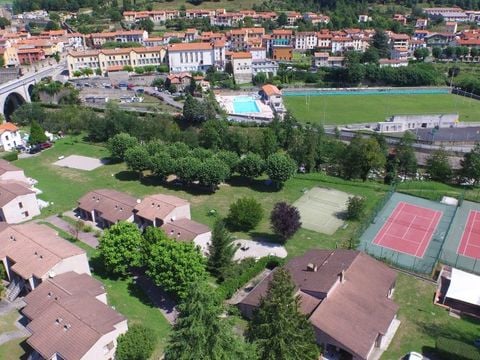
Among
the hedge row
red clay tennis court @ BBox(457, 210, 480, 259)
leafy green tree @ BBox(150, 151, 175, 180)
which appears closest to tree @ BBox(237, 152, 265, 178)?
leafy green tree @ BBox(150, 151, 175, 180)

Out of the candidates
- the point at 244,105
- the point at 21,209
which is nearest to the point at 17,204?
the point at 21,209

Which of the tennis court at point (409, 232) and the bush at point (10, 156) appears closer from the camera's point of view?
the tennis court at point (409, 232)

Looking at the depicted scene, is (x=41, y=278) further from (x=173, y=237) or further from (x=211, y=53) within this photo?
(x=211, y=53)

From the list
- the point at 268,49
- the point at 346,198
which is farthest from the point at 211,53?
the point at 346,198

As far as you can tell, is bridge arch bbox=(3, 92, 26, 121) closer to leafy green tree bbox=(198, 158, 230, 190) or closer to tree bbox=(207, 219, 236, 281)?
leafy green tree bbox=(198, 158, 230, 190)

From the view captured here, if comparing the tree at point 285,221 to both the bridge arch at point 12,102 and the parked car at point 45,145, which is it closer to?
the parked car at point 45,145

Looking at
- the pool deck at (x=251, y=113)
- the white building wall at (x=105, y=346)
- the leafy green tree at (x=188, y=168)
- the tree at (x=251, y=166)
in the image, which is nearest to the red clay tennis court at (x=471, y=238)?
the tree at (x=251, y=166)

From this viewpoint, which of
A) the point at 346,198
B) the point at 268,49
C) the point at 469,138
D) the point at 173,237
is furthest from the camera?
the point at 268,49

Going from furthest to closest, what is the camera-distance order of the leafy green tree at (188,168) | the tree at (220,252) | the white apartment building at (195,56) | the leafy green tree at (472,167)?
the white apartment building at (195,56) < the leafy green tree at (472,167) < the leafy green tree at (188,168) < the tree at (220,252)
